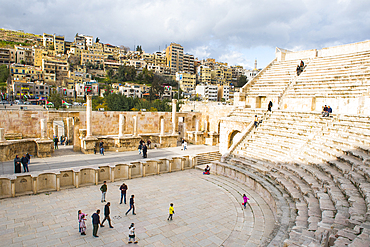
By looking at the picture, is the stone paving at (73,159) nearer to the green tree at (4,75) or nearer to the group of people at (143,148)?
the group of people at (143,148)

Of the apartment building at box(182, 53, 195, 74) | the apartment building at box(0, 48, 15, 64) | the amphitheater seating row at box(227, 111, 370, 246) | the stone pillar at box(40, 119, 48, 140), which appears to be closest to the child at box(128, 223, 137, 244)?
the amphitheater seating row at box(227, 111, 370, 246)

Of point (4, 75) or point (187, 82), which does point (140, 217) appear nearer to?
point (187, 82)

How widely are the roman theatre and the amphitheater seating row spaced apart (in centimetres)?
5

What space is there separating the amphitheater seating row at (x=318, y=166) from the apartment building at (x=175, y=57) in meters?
97.0

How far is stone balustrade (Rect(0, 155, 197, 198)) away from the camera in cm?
1108

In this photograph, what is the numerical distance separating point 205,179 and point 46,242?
9.08 m

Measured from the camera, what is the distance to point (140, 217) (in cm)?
949

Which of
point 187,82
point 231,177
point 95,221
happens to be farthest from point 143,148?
point 187,82

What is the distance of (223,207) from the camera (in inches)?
425

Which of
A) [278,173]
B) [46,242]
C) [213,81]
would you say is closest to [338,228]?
[278,173]

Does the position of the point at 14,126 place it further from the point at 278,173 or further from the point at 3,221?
the point at 278,173

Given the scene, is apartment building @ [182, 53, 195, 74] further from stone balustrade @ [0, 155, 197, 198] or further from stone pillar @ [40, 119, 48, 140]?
stone balustrade @ [0, 155, 197, 198]

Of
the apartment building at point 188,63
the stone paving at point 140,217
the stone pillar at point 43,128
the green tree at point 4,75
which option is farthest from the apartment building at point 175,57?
the stone paving at point 140,217

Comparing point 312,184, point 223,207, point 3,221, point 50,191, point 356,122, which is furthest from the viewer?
point 356,122
